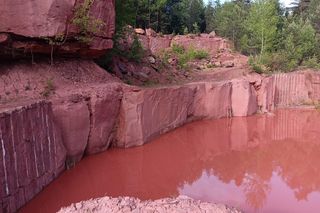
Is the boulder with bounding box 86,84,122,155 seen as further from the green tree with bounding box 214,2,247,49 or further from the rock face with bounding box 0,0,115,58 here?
the green tree with bounding box 214,2,247,49

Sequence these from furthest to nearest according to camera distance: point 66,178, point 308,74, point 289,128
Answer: point 308,74, point 289,128, point 66,178

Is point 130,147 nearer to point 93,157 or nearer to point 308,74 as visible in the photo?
point 93,157

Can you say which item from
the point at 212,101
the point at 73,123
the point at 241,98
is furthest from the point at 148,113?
the point at 241,98

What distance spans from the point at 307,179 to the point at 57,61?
671 centimetres

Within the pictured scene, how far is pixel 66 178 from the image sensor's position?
7.28 meters

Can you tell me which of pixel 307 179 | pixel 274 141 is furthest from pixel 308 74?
pixel 307 179

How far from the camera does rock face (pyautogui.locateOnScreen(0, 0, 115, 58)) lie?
7.73 m

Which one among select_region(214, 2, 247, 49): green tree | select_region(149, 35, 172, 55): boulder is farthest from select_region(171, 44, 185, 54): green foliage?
select_region(214, 2, 247, 49): green tree

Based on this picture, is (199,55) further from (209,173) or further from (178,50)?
(209,173)

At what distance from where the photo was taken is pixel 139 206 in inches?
157

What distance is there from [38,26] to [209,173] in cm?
518

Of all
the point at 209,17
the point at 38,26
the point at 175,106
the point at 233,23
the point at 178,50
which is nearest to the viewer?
the point at 38,26

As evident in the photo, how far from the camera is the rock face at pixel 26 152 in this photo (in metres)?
5.45

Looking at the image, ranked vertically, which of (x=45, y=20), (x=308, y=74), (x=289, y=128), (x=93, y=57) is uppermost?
(x=45, y=20)
